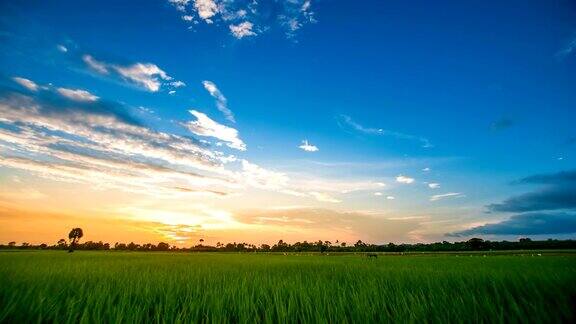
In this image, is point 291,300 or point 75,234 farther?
point 75,234

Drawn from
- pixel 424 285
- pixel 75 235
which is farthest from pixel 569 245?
pixel 75 235

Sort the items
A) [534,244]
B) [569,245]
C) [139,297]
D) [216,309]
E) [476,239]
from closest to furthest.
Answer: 1. [216,309]
2. [139,297]
3. [569,245]
4. [534,244]
5. [476,239]

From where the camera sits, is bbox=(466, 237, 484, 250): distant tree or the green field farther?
bbox=(466, 237, 484, 250): distant tree

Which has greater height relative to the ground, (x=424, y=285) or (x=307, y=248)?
(x=307, y=248)

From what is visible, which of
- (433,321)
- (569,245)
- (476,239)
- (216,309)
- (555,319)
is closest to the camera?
(555,319)

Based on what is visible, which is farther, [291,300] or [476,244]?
[476,244]

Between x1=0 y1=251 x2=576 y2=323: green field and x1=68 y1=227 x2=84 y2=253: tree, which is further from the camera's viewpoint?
x1=68 y1=227 x2=84 y2=253: tree

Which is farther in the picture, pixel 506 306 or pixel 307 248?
pixel 307 248

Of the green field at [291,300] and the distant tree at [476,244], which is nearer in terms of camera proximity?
the green field at [291,300]

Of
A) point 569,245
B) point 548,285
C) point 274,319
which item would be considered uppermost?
point 569,245

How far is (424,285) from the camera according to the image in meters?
4.66

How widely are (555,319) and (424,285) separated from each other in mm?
2753

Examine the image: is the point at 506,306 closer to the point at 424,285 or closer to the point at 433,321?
the point at 433,321

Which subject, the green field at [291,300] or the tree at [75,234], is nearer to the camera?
the green field at [291,300]
